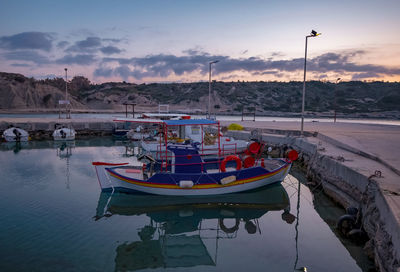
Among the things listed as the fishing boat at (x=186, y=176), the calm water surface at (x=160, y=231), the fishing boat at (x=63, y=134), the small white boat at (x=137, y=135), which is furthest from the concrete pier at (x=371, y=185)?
the fishing boat at (x=63, y=134)

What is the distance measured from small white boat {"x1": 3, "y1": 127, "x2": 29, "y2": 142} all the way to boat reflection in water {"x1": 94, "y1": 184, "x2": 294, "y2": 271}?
891 inches

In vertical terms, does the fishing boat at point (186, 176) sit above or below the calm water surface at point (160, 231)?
above

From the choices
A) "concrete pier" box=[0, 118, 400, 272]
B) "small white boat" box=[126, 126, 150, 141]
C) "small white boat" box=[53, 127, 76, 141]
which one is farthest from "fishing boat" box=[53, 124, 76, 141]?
"concrete pier" box=[0, 118, 400, 272]

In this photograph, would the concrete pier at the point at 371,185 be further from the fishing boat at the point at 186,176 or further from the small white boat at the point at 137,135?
the small white boat at the point at 137,135

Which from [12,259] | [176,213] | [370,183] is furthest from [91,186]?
[370,183]

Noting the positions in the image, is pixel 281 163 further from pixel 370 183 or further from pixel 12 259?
pixel 12 259

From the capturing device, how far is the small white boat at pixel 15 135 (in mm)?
29781

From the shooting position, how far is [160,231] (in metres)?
10.1

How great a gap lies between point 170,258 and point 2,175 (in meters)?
13.5

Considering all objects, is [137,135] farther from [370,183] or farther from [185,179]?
[370,183]

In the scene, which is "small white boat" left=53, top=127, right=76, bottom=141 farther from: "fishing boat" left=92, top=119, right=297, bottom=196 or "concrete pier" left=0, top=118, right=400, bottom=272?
"concrete pier" left=0, top=118, right=400, bottom=272

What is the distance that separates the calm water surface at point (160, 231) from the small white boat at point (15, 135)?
1681 cm

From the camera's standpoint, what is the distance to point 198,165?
13031 mm

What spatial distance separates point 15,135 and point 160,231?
27408 mm
